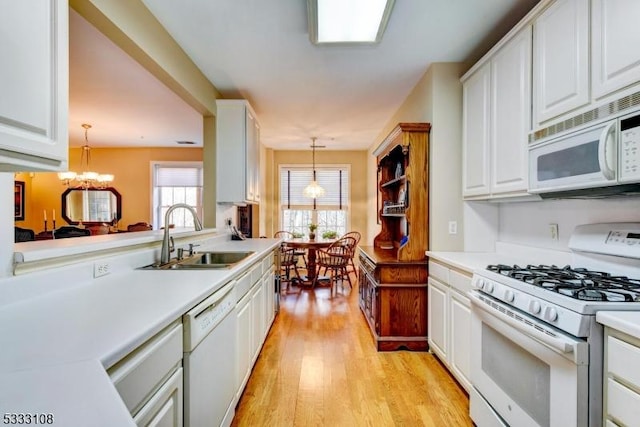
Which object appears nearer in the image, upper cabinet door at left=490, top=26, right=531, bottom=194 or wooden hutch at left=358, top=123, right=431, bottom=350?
upper cabinet door at left=490, top=26, right=531, bottom=194

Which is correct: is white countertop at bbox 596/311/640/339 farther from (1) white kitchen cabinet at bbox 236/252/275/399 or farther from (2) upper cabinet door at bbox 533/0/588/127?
(1) white kitchen cabinet at bbox 236/252/275/399

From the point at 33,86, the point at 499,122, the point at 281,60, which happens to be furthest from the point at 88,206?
the point at 499,122

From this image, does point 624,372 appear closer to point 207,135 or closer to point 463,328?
point 463,328

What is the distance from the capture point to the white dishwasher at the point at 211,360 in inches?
48.8

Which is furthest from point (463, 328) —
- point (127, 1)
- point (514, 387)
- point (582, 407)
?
point (127, 1)

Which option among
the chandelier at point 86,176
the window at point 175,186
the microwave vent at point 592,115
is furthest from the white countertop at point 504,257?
the window at point 175,186

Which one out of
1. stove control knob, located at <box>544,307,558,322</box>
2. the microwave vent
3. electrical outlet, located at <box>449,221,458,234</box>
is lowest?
stove control knob, located at <box>544,307,558,322</box>

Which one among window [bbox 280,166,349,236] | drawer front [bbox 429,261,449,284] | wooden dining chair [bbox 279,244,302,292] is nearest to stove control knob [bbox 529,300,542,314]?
drawer front [bbox 429,261,449,284]

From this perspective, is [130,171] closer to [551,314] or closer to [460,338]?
[460,338]

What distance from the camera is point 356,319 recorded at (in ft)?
12.2

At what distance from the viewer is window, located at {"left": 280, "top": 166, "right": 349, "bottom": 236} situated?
6.86 m

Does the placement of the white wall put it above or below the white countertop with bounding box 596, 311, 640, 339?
above

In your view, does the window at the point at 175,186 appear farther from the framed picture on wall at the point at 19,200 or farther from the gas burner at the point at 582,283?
the gas burner at the point at 582,283

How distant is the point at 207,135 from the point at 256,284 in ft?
6.19
